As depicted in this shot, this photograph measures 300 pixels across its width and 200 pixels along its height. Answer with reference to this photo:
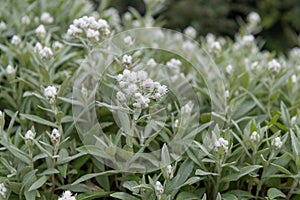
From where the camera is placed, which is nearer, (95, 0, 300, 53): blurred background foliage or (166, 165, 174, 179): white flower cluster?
(166, 165, 174, 179): white flower cluster

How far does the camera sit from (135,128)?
1.79m

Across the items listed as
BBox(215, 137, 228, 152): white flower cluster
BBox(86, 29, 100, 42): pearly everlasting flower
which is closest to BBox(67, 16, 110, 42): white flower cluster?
BBox(86, 29, 100, 42): pearly everlasting flower

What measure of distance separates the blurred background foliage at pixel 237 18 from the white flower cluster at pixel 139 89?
157 inches

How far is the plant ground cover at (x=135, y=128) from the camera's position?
1.76 meters

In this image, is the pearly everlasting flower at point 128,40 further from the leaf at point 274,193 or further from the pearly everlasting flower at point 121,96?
the leaf at point 274,193

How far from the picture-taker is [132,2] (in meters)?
6.11

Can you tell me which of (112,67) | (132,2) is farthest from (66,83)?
(132,2)

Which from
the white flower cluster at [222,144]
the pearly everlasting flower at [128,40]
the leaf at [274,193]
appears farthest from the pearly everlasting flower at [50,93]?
the leaf at [274,193]

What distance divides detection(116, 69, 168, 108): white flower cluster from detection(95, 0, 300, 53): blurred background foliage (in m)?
3.99

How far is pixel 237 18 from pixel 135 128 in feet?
14.7

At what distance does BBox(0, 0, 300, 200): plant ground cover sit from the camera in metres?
1.76

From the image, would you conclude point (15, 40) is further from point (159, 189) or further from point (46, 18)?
point (159, 189)

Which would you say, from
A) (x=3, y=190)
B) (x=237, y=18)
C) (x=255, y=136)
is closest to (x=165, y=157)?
(x=255, y=136)

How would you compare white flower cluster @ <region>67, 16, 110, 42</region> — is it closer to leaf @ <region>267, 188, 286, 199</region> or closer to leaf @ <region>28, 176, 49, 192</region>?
leaf @ <region>28, 176, 49, 192</region>
